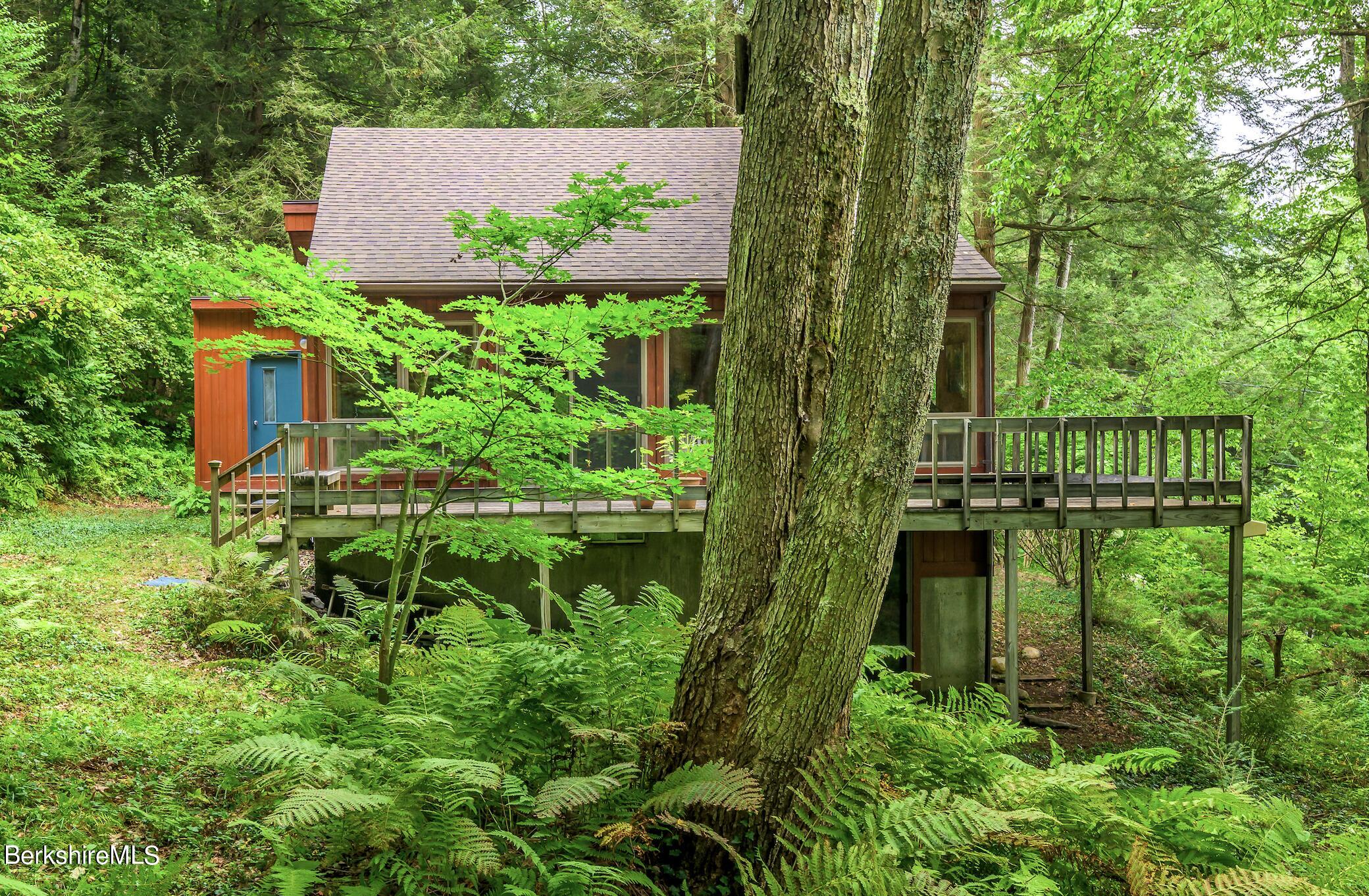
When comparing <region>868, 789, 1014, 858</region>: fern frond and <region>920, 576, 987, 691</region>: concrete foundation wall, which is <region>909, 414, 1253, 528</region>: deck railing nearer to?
<region>920, 576, 987, 691</region>: concrete foundation wall

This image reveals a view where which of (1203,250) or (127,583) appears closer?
(127,583)

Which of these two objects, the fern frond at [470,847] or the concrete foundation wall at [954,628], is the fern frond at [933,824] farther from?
the concrete foundation wall at [954,628]

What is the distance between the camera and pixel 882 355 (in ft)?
10.2

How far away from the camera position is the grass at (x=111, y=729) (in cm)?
358

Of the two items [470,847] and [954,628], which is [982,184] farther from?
[470,847]

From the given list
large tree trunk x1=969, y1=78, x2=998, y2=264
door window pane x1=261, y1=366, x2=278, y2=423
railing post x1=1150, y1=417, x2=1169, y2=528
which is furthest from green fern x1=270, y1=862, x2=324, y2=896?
large tree trunk x1=969, y1=78, x2=998, y2=264

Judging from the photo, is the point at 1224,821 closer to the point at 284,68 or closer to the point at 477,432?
the point at 477,432

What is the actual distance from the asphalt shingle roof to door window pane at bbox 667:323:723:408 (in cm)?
74

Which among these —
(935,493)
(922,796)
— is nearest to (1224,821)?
(922,796)

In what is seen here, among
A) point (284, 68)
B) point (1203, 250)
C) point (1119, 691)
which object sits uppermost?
point (284, 68)

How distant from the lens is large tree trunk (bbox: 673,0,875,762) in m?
3.58

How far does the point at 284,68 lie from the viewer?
21016mm

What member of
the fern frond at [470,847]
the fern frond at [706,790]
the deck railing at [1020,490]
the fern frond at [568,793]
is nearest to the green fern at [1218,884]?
the fern frond at [706,790]

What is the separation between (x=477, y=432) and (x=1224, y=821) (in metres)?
4.03
